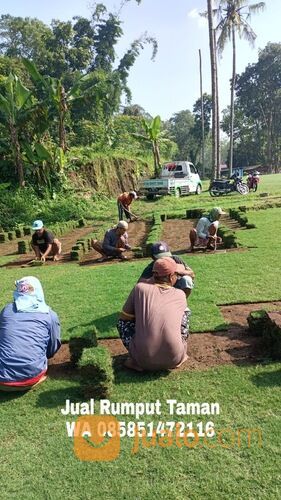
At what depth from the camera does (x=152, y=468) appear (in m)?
3.02

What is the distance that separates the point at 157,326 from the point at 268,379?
1.09m

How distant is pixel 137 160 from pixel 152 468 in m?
28.0

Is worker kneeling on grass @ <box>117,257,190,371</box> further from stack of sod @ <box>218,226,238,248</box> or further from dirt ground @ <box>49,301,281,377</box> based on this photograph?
stack of sod @ <box>218,226,238,248</box>

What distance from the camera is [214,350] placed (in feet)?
15.5

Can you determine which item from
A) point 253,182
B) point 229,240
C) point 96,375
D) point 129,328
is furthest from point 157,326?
point 253,182

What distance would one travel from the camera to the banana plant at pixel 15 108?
1669 cm

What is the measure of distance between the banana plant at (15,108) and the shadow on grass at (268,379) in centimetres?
1519

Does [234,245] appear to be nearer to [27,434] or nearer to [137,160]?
[27,434]

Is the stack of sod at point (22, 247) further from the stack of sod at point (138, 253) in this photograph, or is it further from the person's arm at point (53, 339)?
the person's arm at point (53, 339)

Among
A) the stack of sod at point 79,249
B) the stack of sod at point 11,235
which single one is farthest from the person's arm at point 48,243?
the stack of sod at point 11,235

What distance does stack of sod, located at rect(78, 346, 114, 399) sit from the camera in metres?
3.83

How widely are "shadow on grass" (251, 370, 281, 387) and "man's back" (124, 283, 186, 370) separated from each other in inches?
28.2

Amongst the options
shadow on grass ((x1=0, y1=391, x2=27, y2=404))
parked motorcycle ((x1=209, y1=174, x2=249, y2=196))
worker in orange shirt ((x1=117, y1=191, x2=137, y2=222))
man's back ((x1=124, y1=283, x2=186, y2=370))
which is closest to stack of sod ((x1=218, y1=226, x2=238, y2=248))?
worker in orange shirt ((x1=117, y1=191, x2=137, y2=222))

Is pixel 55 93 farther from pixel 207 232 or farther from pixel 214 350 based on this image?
pixel 214 350
